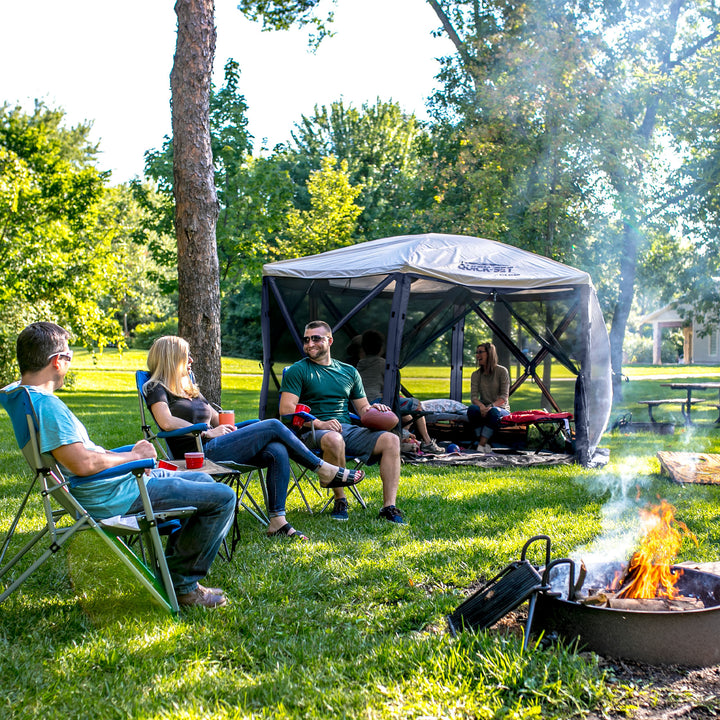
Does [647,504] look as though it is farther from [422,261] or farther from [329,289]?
[329,289]

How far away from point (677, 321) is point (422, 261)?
126ft

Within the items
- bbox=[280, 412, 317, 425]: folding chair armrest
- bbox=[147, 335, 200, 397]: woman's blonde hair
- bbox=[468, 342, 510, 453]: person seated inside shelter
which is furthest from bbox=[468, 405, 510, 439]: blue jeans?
bbox=[147, 335, 200, 397]: woman's blonde hair

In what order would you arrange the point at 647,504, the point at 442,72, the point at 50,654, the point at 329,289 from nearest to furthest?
the point at 50,654, the point at 647,504, the point at 329,289, the point at 442,72

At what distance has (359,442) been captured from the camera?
5070mm

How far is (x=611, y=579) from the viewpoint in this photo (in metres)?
3.12

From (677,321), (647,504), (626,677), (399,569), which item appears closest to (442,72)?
(647,504)

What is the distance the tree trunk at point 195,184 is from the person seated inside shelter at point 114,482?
3.82m

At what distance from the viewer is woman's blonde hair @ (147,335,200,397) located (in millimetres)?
4469

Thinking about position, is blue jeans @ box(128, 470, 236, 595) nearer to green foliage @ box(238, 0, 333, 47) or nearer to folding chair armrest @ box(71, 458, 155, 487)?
folding chair armrest @ box(71, 458, 155, 487)

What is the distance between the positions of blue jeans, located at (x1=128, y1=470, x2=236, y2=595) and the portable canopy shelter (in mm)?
4166

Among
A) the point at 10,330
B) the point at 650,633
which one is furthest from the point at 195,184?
the point at 10,330

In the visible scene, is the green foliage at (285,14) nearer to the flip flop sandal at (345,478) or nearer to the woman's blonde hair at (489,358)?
the woman's blonde hair at (489,358)

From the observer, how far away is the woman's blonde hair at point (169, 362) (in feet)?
14.7

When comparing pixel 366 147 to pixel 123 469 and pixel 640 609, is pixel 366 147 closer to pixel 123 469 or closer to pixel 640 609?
pixel 123 469
